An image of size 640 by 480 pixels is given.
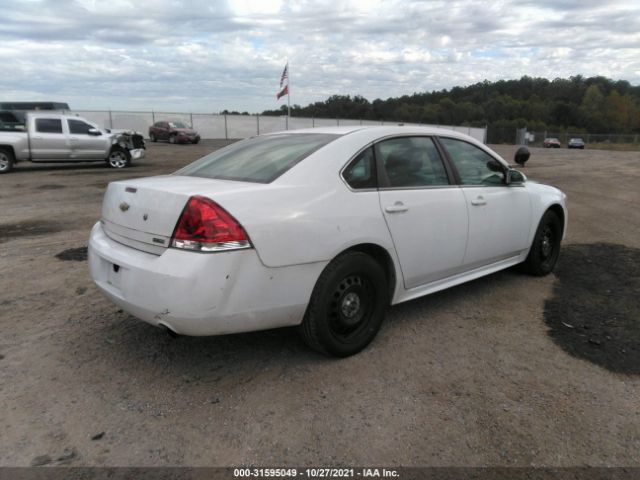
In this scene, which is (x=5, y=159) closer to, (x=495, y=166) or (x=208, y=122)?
(x=495, y=166)

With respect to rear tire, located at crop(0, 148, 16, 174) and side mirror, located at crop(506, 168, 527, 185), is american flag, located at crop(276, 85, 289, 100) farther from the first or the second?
side mirror, located at crop(506, 168, 527, 185)

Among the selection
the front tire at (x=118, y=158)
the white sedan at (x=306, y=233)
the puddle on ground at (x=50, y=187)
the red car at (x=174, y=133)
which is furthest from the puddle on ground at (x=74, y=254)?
the red car at (x=174, y=133)

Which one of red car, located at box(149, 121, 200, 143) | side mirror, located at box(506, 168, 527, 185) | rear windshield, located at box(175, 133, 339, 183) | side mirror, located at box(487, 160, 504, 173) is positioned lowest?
red car, located at box(149, 121, 200, 143)

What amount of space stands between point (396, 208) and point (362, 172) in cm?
35

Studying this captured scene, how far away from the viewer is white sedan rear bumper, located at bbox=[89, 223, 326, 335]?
107 inches

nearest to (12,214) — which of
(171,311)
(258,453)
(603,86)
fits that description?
(171,311)

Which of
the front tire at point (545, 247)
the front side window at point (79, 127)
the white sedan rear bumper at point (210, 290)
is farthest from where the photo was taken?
the front side window at point (79, 127)

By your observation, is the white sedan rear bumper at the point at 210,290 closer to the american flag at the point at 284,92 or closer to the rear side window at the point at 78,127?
the rear side window at the point at 78,127

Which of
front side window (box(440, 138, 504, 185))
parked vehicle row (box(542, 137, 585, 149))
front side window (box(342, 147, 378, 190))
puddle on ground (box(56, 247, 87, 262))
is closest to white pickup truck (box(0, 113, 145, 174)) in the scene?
puddle on ground (box(56, 247, 87, 262))

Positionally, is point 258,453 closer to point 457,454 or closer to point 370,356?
point 457,454

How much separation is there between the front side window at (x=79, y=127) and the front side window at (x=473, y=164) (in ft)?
48.0

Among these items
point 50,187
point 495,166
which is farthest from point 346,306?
point 50,187

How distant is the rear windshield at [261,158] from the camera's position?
3.30m

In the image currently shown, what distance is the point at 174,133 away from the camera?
34594 millimetres
